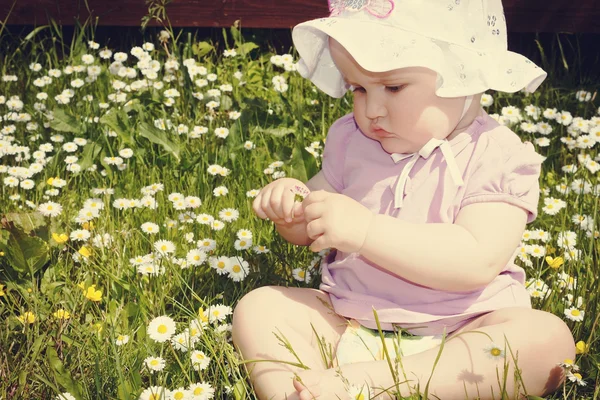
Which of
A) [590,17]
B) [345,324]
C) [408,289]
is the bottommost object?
[345,324]

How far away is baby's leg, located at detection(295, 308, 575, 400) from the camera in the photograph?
2.04 m

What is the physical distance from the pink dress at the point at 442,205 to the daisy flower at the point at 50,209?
1192 millimetres

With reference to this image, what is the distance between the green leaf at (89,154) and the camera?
11.1 ft

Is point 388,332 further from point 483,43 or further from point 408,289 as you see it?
point 483,43

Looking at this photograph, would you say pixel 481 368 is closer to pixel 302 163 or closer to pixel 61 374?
pixel 61 374

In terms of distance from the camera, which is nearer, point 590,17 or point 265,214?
point 265,214

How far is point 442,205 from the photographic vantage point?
2.23 m

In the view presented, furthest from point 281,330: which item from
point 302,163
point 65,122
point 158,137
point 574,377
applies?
point 65,122

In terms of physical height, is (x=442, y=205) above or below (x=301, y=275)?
above

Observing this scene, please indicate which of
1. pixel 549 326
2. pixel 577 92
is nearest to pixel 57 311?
pixel 549 326

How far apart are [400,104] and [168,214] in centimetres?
131

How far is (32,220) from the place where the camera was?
2.89 metres

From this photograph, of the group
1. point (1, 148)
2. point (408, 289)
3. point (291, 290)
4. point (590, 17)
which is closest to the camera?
point (408, 289)

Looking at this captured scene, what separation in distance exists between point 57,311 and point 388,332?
1016 mm
